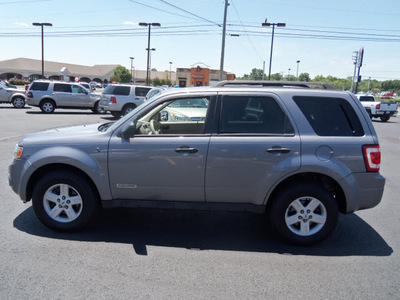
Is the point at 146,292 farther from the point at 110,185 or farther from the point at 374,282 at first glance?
the point at 374,282

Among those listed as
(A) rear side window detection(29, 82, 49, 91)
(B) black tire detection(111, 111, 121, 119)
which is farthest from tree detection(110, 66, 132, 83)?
(B) black tire detection(111, 111, 121, 119)

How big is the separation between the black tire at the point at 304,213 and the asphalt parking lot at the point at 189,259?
0.59 ft

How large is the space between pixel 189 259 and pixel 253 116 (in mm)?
1840

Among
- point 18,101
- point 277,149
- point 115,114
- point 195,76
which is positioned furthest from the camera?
point 195,76

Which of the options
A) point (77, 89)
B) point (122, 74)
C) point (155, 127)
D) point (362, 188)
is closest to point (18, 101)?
point (77, 89)

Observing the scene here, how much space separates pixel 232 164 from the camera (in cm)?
405

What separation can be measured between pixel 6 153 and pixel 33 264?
6212 millimetres

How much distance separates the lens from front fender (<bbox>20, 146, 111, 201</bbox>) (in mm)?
4129

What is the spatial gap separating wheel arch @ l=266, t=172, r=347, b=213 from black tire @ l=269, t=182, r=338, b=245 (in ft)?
0.20

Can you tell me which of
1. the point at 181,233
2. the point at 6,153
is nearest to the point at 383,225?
the point at 181,233

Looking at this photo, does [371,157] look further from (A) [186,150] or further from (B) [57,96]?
(B) [57,96]

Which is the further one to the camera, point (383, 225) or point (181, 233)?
point (383, 225)

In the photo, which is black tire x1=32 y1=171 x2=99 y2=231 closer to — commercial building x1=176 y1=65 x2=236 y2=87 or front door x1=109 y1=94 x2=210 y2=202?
front door x1=109 y1=94 x2=210 y2=202

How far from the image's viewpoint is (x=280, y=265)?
3717 millimetres
